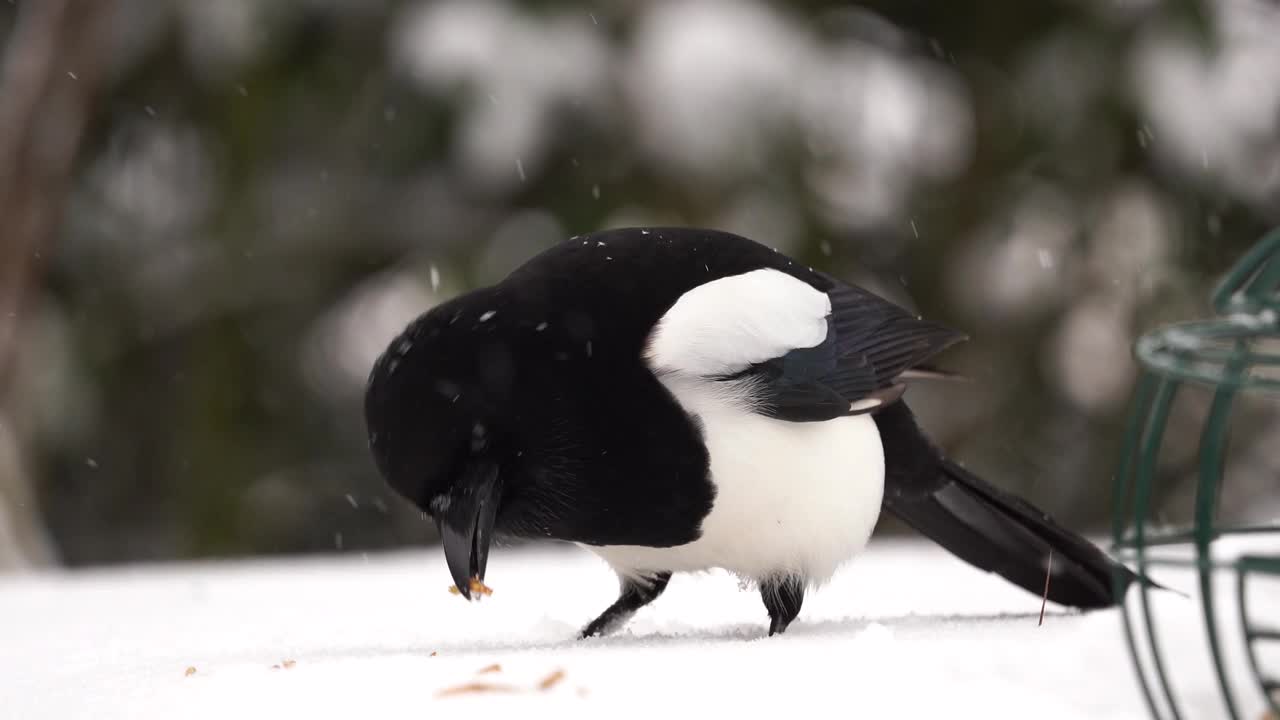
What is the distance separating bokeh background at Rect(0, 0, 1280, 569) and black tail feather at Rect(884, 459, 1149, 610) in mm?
2685

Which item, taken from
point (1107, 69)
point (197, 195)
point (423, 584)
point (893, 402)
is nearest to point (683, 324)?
point (893, 402)

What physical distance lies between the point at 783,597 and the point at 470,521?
566 mm

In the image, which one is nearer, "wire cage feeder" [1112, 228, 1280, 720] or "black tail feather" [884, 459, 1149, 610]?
"wire cage feeder" [1112, 228, 1280, 720]

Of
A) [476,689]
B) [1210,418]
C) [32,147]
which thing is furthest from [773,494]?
[32,147]

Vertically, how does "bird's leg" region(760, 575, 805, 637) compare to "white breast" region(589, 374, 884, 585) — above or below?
below

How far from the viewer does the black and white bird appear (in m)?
2.25

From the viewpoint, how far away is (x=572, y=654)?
194cm

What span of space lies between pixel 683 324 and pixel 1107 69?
3.82 metres

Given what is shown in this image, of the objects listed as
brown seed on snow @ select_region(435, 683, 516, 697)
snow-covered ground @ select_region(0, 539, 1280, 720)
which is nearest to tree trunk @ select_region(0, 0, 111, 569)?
snow-covered ground @ select_region(0, 539, 1280, 720)

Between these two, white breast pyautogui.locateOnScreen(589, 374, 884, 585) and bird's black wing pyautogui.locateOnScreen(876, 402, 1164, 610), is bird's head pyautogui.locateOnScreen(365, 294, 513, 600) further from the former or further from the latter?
bird's black wing pyautogui.locateOnScreen(876, 402, 1164, 610)

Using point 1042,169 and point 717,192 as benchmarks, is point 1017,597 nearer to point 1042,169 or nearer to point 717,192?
point 717,192

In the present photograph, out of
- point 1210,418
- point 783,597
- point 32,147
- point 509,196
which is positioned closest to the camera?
point 1210,418

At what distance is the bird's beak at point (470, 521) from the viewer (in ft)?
7.13

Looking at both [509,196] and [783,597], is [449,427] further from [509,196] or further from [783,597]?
[509,196]
